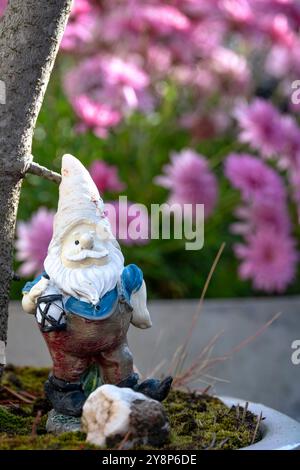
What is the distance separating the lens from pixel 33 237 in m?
1.76

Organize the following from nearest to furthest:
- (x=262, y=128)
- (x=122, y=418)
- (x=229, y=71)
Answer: (x=122, y=418) → (x=262, y=128) → (x=229, y=71)

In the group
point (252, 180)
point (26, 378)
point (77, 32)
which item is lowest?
point (26, 378)

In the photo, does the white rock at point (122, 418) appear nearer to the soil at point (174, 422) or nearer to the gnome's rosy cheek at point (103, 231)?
the soil at point (174, 422)

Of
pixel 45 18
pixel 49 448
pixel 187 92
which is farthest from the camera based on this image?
pixel 187 92

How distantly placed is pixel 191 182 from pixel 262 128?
0.65 feet

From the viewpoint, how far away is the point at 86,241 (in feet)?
3.11

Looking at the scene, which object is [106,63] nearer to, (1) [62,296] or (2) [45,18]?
(2) [45,18]

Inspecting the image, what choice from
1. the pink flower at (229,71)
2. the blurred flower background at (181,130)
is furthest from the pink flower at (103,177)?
the pink flower at (229,71)

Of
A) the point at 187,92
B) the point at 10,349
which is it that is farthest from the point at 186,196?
the point at 187,92

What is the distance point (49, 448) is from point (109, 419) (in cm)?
6

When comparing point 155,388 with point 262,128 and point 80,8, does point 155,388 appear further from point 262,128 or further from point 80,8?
point 80,8

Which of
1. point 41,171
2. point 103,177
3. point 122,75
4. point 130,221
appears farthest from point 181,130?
point 41,171

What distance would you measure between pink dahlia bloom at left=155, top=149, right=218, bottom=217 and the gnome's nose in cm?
102

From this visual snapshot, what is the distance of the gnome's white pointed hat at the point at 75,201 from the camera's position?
3.17 feet
